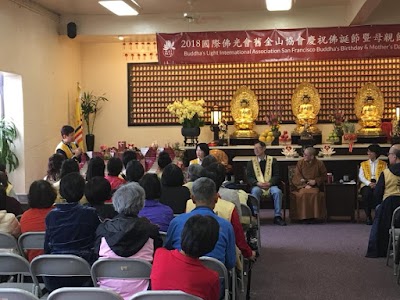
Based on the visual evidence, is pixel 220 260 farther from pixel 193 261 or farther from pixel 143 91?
pixel 143 91

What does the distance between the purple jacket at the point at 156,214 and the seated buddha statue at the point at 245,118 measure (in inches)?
278

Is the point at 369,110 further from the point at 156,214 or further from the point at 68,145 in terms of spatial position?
the point at 156,214

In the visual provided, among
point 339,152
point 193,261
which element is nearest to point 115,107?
point 339,152

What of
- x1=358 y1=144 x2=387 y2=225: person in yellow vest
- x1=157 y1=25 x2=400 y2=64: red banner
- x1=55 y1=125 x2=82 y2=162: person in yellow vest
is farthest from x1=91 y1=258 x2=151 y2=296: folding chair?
x1=157 y1=25 x2=400 y2=64: red banner

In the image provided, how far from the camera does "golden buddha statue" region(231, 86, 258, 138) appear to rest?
36.8 feet

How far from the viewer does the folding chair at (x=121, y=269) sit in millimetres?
3189

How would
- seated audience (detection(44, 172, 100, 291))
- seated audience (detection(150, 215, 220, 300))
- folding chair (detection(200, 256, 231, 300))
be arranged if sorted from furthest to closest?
seated audience (detection(44, 172, 100, 291)) → folding chair (detection(200, 256, 231, 300)) → seated audience (detection(150, 215, 220, 300))

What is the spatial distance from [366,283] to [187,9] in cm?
677

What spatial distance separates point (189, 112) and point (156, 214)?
659cm

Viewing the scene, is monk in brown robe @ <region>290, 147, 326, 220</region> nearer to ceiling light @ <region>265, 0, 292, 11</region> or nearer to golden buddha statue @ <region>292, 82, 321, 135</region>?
ceiling light @ <region>265, 0, 292, 11</region>

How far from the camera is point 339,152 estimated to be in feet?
33.2

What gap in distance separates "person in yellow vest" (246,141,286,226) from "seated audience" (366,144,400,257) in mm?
2093

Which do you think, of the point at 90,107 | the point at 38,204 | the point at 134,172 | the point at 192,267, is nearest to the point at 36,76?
the point at 90,107

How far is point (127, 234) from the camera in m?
3.28
